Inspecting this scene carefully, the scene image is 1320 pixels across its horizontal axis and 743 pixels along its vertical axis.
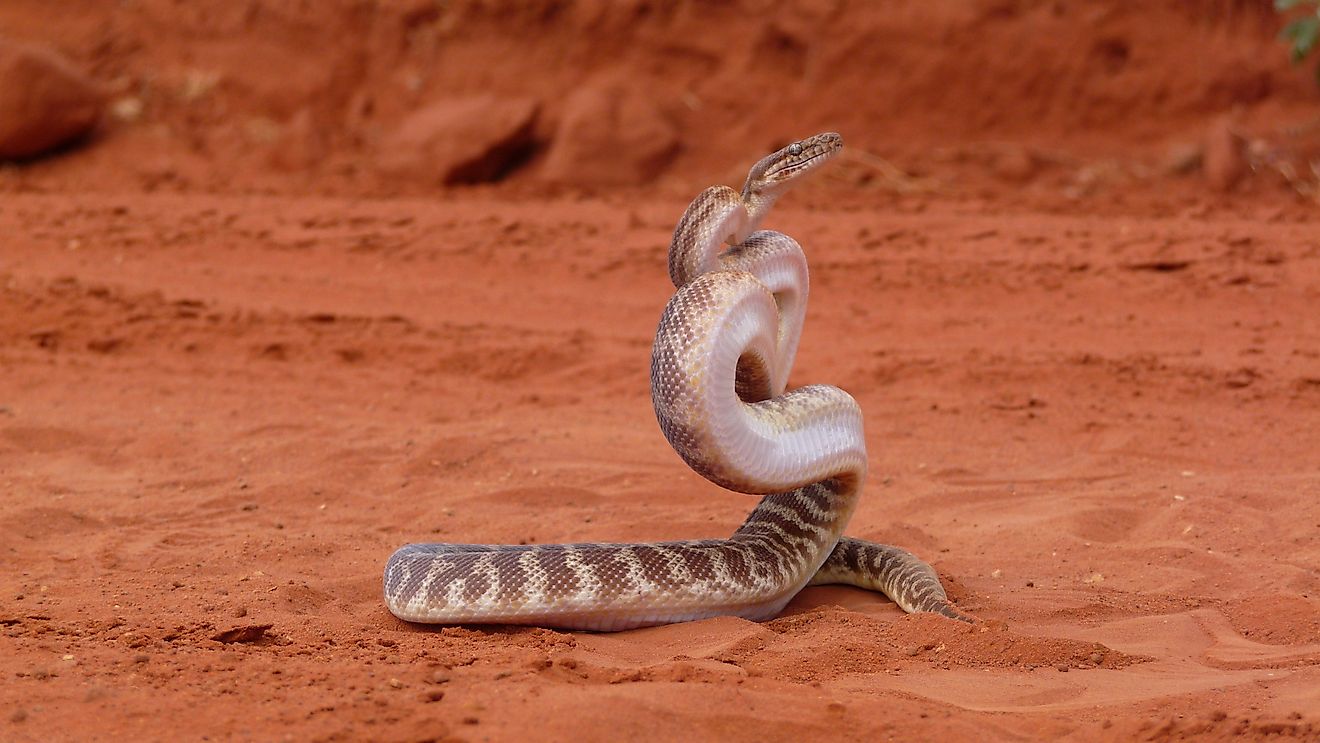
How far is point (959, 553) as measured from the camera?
23.6 ft

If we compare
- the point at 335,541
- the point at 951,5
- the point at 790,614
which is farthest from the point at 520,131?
the point at 790,614

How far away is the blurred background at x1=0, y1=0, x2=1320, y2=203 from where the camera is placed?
15.7 m

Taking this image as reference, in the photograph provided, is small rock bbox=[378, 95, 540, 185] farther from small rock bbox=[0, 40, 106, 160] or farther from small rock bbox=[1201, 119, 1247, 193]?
small rock bbox=[1201, 119, 1247, 193]

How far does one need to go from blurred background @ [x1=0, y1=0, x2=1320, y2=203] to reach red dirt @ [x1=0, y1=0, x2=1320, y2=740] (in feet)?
0.19

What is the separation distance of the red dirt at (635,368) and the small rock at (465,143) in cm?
33

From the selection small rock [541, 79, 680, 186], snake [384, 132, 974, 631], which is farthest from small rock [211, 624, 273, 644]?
small rock [541, 79, 680, 186]

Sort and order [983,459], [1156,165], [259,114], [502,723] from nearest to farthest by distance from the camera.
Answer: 1. [502,723]
2. [983,459]
3. [1156,165]
4. [259,114]

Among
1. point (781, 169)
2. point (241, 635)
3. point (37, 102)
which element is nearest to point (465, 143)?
point (37, 102)

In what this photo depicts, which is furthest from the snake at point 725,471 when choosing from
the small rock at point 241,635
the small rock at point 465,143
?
the small rock at point 465,143

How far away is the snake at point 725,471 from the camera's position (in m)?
5.32

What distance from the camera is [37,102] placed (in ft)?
55.6

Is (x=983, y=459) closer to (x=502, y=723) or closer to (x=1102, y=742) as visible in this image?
(x=1102, y=742)

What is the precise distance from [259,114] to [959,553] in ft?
43.8

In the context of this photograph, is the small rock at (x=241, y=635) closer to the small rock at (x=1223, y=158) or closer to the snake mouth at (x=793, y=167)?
the snake mouth at (x=793, y=167)
